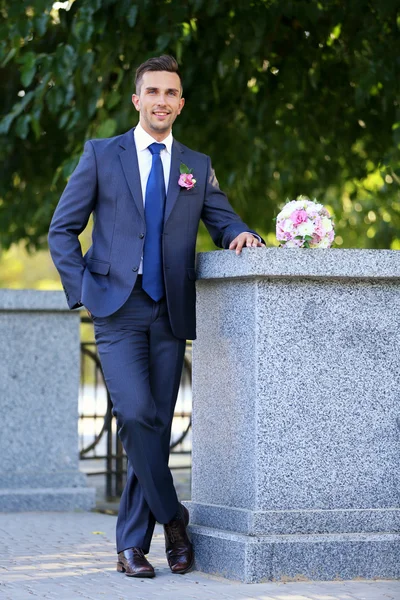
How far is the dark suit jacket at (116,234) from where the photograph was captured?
218 inches

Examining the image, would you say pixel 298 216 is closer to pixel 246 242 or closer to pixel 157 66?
pixel 246 242

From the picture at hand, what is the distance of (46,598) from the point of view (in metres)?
5.02

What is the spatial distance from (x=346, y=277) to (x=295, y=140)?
524cm

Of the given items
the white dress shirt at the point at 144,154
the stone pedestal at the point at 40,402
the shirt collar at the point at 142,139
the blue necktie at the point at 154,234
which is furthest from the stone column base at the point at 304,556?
the stone pedestal at the point at 40,402

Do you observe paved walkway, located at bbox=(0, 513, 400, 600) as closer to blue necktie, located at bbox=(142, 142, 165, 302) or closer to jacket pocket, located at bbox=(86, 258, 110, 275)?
blue necktie, located at bbox=(142, 142, 165, 302)

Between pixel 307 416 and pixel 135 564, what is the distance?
1014mm

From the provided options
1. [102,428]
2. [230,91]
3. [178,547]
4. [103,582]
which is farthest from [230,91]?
[103,582]

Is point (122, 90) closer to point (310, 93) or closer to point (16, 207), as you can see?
point (310, 93)

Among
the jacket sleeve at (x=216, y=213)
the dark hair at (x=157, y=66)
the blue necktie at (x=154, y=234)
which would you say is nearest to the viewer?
the blue necktie at (x=154, y=234)

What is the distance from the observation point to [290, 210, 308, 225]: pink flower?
5578mm

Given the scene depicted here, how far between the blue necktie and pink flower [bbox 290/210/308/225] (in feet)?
1.96

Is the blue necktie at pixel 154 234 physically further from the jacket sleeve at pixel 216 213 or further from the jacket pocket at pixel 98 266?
the jacket sleeve at pixel 216 213

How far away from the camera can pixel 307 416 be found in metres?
5.54

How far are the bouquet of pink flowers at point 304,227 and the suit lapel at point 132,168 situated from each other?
0.64 m
